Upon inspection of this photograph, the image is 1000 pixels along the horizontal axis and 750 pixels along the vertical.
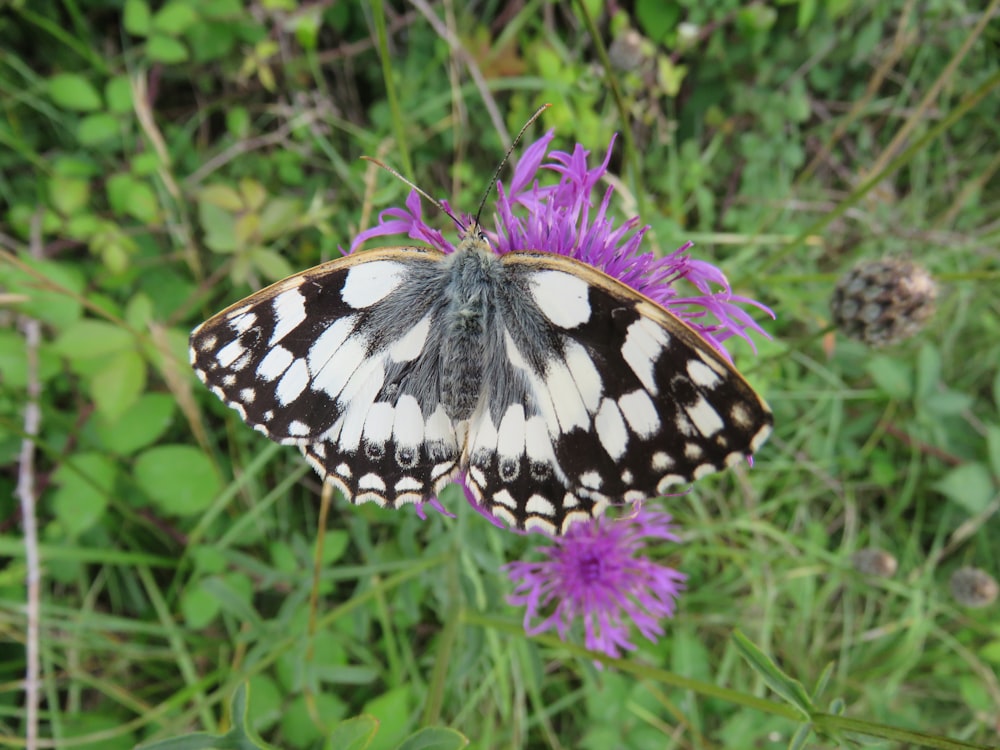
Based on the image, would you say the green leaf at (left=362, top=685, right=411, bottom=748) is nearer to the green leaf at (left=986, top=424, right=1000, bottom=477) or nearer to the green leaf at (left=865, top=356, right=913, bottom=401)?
the green leaf at (left=865, top=356, right=913, bottom=401)

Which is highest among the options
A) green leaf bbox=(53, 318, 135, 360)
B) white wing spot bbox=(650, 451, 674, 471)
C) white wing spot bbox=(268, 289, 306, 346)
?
green leaf bbox=(53, 318, 135, 360)

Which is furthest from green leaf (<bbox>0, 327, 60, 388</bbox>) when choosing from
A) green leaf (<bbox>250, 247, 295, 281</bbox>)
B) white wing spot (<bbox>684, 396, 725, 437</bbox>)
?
white wing spot (<bbox>684, 396, 725, 437</bbox>)

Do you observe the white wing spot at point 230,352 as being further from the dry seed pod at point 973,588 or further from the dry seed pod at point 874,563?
the dry seed pod at point 973,588

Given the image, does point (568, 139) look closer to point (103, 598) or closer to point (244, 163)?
point (244, 163)

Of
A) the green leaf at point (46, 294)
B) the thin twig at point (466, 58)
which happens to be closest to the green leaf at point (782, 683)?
the thin twig at point (466, 58)

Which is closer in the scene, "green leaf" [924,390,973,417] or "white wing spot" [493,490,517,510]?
"white wing spot" [493,490,517,510]

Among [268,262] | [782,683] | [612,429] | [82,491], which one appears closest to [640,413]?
[612,429]

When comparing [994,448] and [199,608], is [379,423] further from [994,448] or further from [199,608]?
[994,448]

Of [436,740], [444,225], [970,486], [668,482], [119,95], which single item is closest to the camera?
[436,740]
